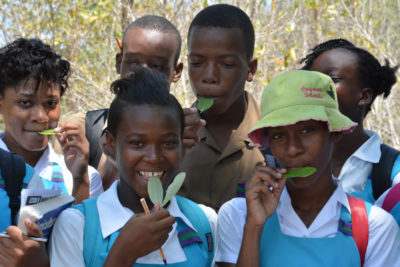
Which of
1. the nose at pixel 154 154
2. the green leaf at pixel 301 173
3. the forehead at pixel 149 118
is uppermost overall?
the forehead at pixel 149 118

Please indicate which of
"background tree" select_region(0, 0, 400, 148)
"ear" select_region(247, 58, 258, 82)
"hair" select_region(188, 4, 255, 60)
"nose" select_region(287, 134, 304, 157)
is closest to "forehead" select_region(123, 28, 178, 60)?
"hair" select_region(188, 4, 255, 60)

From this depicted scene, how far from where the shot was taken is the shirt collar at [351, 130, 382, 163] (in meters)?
3.03

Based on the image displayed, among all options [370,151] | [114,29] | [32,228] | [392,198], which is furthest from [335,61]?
[114,29]

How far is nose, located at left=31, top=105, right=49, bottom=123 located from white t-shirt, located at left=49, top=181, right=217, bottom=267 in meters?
0.90

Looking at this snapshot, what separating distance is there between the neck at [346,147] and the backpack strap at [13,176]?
1670mm

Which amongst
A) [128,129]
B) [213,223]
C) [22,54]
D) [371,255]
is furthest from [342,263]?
[22,54]

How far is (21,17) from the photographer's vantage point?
6883 mm

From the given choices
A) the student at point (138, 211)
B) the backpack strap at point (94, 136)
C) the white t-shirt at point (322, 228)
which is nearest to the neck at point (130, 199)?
the student at point (138, 211)

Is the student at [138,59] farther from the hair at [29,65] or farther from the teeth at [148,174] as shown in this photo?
the teeth at [148,174]

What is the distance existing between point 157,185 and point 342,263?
82cm

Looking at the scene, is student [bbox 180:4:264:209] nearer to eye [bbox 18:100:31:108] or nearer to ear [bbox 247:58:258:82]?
ear [bbox 247:58:258:82]

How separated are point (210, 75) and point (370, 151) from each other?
0.94 m

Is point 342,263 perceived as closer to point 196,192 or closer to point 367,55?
point 196,192

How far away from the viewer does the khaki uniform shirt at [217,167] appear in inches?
121
